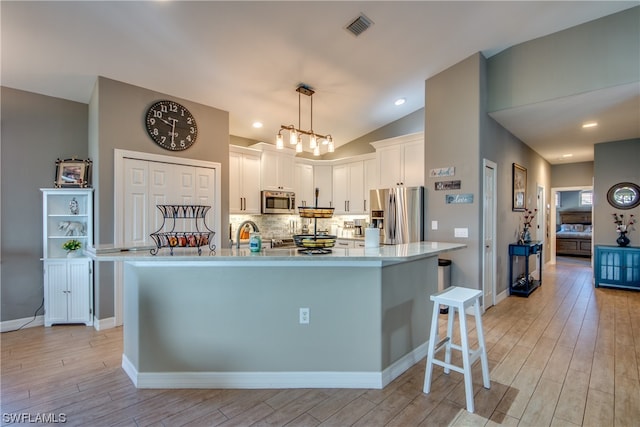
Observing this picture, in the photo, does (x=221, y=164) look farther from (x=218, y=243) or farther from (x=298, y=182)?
(x=298, y=182)

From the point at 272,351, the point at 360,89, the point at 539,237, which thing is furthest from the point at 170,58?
the point at 539,237

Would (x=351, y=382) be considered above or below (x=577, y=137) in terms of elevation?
below

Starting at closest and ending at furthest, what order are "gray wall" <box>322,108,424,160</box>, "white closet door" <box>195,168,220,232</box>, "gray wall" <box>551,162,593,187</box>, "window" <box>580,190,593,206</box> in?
"white closet door" <box>195,168,220,232</box> < "gray wall" <box>322,108,424,160</box> < "gray wall" <box>551,162,593,187</box> < "window" <box>580,190,593,206</box>

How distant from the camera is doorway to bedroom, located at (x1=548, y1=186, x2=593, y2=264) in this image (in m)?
9.52

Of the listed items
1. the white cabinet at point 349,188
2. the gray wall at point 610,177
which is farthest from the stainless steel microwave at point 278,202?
the gray wall at point 610,177

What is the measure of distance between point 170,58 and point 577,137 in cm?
666

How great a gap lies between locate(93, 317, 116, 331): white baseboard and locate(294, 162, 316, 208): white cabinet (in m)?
3.53

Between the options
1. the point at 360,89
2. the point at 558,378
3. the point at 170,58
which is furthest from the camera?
the point at 360,89

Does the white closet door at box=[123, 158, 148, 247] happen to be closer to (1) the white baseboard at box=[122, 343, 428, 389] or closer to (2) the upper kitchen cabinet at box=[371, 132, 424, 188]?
(1) the white baseboard at box=[122, 343, 428, 389]

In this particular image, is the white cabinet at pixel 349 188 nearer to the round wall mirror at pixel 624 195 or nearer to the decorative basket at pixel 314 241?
the decorative basket at pixel 314 241

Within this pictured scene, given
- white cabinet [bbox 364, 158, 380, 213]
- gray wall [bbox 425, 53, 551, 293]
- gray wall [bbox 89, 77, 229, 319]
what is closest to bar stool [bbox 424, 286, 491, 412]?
gray wall [bbox 425, 53, 551, 293]

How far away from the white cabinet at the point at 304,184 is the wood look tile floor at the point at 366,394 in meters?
3.89

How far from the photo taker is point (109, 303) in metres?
3.72

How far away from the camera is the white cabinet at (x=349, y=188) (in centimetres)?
612
